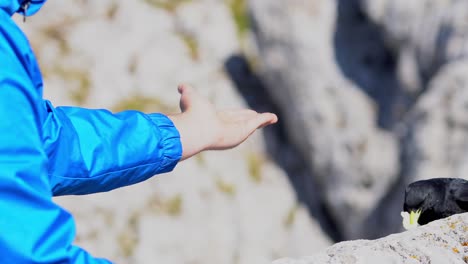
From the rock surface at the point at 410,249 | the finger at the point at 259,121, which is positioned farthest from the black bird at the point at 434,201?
the finger at the point at 259,121

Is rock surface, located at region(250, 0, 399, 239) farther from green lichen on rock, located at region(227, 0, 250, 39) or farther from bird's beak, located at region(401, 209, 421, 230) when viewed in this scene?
bird's beak, located at region(401, 209, 421, 230)

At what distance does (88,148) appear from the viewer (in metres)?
2.32

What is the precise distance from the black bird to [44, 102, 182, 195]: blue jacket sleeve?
2.93ft

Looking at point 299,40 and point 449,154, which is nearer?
point 449,154

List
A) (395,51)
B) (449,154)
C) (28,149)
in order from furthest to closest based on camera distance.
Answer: (395,51) → (449,154) → (28,149)

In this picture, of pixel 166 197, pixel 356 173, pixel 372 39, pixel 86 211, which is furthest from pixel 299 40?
pixel 86 211

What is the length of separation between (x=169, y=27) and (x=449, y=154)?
618 centimetres

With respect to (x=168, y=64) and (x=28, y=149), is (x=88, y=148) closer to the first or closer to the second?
(x=28, y=149)

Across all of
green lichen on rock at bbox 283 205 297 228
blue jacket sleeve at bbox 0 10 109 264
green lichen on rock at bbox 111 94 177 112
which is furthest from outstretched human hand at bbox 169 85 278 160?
green lichen on rock at bbox 283 205 297 228

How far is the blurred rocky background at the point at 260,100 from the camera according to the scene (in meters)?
11.2

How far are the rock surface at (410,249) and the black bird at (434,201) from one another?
22cm

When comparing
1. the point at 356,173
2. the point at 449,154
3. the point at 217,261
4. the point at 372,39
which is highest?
the point at 372,39

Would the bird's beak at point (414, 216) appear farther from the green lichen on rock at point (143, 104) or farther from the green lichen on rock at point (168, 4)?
the green lichen on rock at point (168, 4)

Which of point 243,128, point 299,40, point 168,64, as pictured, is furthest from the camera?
point 168,64
